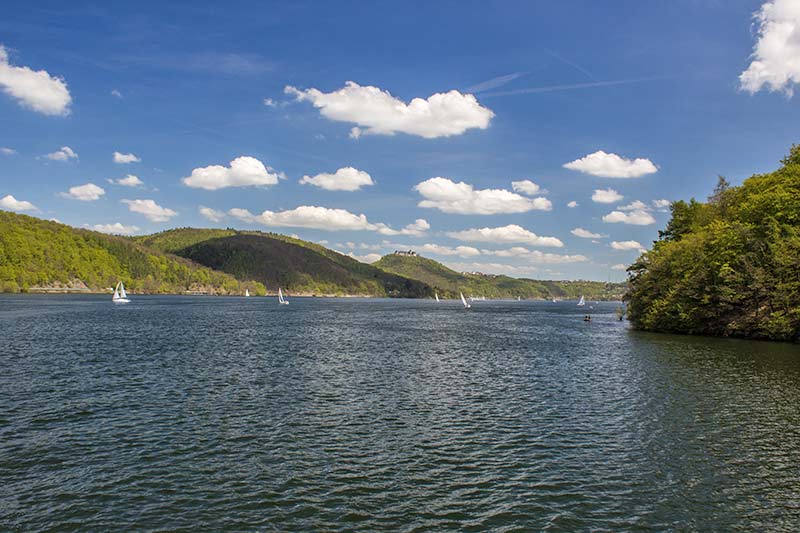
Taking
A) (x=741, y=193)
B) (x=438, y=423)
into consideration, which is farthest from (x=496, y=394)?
(x=741, y=193)

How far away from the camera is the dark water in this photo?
1847 centimetres

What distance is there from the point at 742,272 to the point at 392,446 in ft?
242

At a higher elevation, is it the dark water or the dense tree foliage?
the dense tree foliage

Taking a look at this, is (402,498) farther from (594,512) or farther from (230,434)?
(230,434)

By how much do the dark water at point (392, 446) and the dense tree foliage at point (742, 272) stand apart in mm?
27282

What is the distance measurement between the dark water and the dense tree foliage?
27282 millimetres

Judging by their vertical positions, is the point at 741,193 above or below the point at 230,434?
above

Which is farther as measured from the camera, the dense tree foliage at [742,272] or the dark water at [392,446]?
the dense tree foliage at [742,272]

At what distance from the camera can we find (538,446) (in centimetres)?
2647

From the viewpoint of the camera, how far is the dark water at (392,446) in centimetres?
1847

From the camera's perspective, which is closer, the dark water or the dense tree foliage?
the dark water

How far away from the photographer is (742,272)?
77.2 metres

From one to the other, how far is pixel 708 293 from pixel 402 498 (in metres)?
82.7

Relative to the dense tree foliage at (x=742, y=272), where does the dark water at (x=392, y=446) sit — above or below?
below
